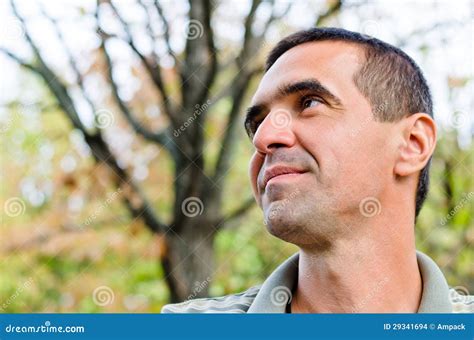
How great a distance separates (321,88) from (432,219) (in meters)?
3.92

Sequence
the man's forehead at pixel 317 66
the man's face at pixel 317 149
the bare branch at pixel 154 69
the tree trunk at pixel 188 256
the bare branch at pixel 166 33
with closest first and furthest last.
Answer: the man's face at pixel 317 149 < the man's forehead at pixel 317 66 < the bare branch at pixel 154 69 < the bare branch at pixel 166 33 < the tree trunk at pixel 188 256

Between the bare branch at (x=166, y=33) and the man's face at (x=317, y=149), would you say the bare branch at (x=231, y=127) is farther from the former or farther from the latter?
the man's face at (x=317, y=149)

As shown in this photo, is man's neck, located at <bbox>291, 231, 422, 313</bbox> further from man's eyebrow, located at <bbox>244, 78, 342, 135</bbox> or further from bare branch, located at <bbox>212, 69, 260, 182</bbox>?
bare branch, located at <bbox>212, 69, 260, 182</bbox>

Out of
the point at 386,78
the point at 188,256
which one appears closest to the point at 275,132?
the point at 386,78

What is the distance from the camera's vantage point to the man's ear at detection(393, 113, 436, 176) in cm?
166

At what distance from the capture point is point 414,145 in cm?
168

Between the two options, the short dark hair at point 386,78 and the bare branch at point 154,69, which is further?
the bare branch at point 154,69

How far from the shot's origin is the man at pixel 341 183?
5.14 feet

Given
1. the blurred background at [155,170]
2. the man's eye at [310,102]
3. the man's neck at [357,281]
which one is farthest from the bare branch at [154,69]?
the man's neck at [357,281]

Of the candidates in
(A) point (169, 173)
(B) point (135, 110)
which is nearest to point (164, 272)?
(A) point (169, 173)

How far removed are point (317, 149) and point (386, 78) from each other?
1.03ft

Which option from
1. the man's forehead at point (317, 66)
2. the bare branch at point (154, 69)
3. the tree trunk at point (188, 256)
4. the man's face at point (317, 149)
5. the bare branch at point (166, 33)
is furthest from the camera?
the tree trunk at point (188, 256)

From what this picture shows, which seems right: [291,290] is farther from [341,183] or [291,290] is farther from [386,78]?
[386,78]

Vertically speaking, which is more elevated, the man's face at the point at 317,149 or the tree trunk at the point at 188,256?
the man's face at the point at 317,149
